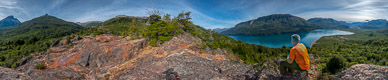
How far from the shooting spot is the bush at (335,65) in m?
4.91

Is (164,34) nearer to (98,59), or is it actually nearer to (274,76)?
(98,59)

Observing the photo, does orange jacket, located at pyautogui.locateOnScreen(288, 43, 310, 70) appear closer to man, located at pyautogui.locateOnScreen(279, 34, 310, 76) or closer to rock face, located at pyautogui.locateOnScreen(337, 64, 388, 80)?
man, located at pyautogui.locateOnScreen(279, 34, 310, 76)

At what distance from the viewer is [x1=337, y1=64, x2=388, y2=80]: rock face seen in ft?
11.7

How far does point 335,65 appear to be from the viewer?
5223 mm

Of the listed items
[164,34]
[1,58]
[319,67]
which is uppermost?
[164,34]

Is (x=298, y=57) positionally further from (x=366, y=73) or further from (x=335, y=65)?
(x=335, y=65)

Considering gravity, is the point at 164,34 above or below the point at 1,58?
above

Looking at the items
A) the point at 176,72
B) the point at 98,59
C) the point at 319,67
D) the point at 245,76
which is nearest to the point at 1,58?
the point at 98,59

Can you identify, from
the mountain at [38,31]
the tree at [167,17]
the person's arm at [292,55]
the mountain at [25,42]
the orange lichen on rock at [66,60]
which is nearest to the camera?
the person's arm at [292,55]

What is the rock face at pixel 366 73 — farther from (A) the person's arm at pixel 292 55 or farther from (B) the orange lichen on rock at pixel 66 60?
(B) the orange lichen on rock at pixel 66 60

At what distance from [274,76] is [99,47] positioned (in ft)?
43.1

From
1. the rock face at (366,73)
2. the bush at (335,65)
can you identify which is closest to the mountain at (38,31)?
the bush at (335,65)

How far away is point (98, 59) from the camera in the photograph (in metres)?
10.5

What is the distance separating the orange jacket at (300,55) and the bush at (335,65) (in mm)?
1457
